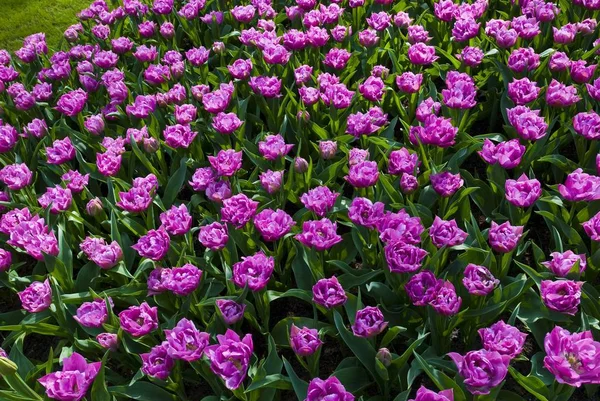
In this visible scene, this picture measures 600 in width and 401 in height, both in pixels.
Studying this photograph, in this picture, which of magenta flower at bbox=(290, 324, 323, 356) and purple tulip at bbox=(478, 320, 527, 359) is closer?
purple tulip at bbox=(478, 320, 527, 359)

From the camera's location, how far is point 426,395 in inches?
62.4

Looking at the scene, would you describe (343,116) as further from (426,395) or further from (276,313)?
(426,395)

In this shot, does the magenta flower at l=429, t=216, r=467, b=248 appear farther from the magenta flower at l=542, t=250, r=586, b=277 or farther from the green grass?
the green grass

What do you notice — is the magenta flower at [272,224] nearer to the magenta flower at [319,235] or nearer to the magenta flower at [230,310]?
the magenta flower at [319,235]

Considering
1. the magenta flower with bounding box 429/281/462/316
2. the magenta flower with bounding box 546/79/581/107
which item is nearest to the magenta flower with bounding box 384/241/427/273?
the magenta flower with bounding box 429/281/462/316

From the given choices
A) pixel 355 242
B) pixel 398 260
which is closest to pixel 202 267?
pixel 355 242

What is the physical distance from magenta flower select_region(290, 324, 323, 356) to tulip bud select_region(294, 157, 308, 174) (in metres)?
0.98

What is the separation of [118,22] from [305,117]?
2349 mm

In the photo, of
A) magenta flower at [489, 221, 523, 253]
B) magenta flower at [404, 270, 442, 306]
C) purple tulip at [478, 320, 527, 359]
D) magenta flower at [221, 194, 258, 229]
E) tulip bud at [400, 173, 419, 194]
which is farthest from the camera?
tulip bud at [400, 173, 419, 194]

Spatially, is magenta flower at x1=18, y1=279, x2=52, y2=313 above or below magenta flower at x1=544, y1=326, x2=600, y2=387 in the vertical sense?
above

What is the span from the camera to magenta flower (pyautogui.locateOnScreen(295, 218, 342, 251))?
2141 mm

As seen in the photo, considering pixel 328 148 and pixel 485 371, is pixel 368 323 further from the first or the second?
pixel 328 148

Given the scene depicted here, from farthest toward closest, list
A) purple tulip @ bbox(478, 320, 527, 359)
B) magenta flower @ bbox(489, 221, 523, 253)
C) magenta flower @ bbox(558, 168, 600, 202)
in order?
magenta flower @ bbox(558, 168, 600, 202), magenta flower @ bbox(489, 221, 523, 253), purple tulip @ bbox(478, 320, 527, 359)

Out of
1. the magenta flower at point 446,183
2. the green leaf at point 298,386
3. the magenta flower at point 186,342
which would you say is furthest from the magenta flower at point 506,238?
the magenta flower at point 186,342
